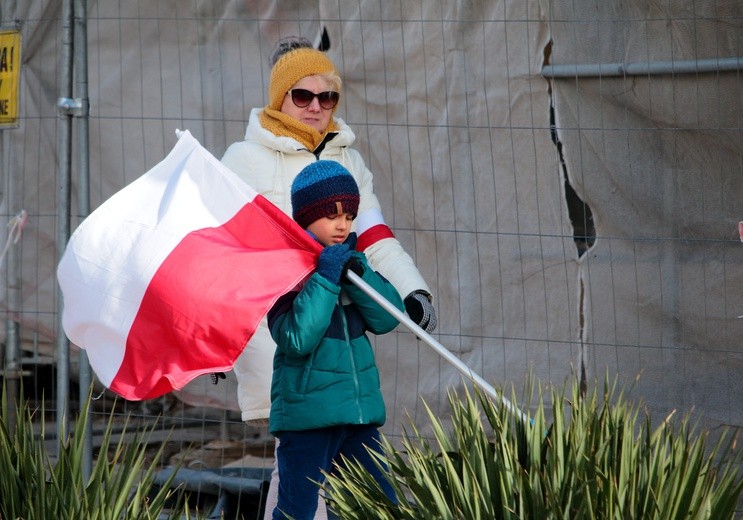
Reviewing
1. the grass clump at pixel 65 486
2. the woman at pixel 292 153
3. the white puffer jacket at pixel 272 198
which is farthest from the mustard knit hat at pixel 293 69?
the grass clump at pixel 65 486

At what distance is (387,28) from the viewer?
5805 mm

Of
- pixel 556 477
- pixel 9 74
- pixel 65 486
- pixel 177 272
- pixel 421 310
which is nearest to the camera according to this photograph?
pixel 556 477

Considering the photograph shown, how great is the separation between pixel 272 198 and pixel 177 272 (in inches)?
24.6

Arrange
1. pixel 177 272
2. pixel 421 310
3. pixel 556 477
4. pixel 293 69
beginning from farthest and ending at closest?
pixel 293 69 < pixel 421 310 < pixel 177 272 < pixel 556 477

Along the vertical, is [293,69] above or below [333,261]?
above

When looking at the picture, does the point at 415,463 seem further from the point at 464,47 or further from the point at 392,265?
the point at 464,47

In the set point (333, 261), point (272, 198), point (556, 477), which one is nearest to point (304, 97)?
point (272, 198)

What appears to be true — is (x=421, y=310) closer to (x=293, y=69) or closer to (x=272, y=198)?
(x=272, y=198)

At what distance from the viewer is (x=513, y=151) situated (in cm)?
566

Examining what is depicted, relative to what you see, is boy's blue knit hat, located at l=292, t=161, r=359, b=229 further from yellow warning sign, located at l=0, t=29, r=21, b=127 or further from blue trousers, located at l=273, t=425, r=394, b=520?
yellow warning sign, located at l=0, t=29, r=21, b=127

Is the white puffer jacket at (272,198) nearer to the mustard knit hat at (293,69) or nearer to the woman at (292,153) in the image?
the woman at (292,153)

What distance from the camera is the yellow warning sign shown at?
5.65 metres

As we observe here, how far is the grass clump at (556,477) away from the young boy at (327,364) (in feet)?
2.18

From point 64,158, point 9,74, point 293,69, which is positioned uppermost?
point 9,74
